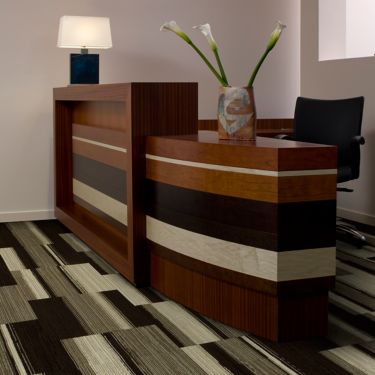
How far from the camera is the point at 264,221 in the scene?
6.56 feet

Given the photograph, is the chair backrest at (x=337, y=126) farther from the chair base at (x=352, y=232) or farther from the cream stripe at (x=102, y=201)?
the cream stripe at (x=102, y=201)

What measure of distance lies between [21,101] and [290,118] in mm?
2040

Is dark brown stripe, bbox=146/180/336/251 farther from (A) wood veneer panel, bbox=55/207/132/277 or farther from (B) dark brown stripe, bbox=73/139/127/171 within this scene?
(B) dark brown stripe, bbox=73/139/127/171

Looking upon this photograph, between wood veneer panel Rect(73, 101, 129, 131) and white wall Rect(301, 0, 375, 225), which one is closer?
wood veneer panel Rect(73, 101, 129, 131)

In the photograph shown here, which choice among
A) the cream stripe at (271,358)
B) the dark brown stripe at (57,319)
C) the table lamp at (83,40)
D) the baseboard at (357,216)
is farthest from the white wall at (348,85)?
the dark brown stripe at (57,319)

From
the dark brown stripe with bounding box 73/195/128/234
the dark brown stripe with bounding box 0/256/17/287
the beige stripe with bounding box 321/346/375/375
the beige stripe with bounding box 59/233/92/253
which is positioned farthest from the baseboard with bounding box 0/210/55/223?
the beige stripe with bounding box 321/346/375/375

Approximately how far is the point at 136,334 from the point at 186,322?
0.20 m

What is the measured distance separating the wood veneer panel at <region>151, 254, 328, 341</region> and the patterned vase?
1.81ft

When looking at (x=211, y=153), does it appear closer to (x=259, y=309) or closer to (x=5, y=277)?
(x=259, y=309)

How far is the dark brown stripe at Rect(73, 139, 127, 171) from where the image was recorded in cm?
300

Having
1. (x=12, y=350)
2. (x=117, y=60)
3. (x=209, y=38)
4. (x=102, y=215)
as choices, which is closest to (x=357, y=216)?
(x=102, y=215)

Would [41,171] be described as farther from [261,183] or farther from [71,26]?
[261,183]

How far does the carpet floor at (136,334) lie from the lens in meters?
1.89

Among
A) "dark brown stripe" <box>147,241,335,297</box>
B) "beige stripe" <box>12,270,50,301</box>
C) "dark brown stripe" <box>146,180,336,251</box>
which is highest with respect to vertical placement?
"dark brown stripe" <box>146,180,336,251</box>
